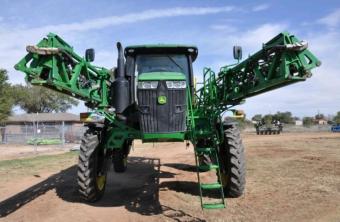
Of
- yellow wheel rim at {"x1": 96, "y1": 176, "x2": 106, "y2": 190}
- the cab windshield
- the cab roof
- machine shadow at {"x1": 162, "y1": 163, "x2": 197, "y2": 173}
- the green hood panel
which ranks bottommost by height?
machine shadow at {"x1": 162, "y1": 163, "x2": 197, "y2": 173}

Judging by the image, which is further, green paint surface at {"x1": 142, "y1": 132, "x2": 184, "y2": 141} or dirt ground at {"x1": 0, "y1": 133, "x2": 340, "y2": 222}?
green paint surface at {"x1": 142, "y1": 132, "x2": 184, "y2": 141}

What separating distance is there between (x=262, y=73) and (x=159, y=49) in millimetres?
2464

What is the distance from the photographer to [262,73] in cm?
816

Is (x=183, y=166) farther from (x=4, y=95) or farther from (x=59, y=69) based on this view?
(x=4, y=95)

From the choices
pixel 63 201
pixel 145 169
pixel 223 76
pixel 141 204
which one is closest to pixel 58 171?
pixel 145 169

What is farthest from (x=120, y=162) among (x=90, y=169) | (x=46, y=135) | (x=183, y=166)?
(x=46, y=135)

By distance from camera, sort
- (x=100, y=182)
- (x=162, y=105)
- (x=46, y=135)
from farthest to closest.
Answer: (x=46, y=135), (x=100, y=182), (x=162, y=105)

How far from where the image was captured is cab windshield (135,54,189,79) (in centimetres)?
945

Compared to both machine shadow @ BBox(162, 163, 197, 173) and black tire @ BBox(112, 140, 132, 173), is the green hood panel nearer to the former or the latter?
black tire @ BBox(112, 140, 132, 173)

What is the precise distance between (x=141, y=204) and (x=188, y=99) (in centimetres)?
241

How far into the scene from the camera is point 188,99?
9234 mm

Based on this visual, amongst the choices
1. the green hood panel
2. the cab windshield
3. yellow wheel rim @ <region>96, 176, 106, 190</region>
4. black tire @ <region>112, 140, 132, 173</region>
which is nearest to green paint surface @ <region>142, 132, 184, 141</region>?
the green hood panel

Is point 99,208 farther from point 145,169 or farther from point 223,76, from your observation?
point 145,169

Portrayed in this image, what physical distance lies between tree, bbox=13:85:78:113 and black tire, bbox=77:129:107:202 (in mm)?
68668
